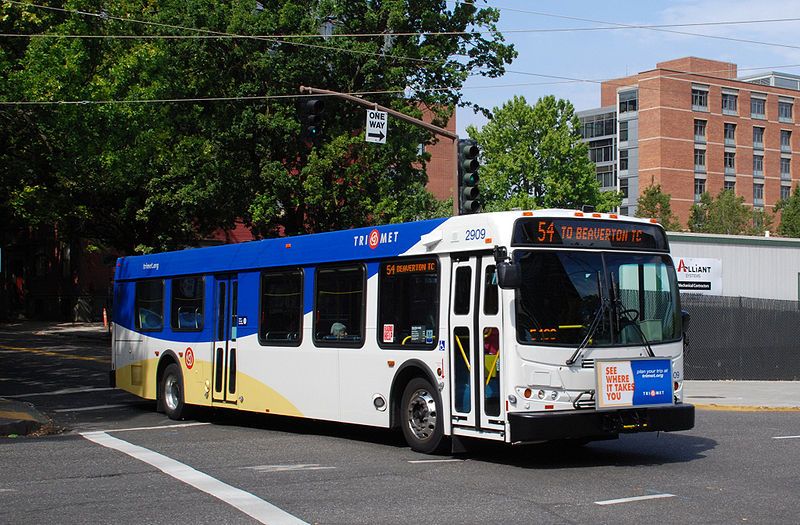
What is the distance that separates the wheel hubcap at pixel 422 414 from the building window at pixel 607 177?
9476cm

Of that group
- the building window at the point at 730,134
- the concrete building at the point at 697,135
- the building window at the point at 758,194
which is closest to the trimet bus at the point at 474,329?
the concrete building at the point at 697,135

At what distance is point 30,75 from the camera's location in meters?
28.7

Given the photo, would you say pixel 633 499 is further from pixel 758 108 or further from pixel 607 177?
pixel 758 108

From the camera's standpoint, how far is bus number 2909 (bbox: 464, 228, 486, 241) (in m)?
11.6

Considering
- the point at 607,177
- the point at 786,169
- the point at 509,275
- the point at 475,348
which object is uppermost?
the point at 786,169

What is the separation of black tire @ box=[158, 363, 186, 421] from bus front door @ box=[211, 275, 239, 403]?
108 centimetres

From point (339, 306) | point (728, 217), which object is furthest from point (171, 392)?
point (728, 217)

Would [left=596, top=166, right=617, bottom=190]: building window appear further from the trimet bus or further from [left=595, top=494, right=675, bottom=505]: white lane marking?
[left=595, top=494, right=675, bottom=505]: white lane marking

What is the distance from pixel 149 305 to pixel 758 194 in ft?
310

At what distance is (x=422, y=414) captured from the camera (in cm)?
1250

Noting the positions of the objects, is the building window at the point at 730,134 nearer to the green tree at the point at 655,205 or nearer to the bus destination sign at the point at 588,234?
the green tree at the point at 655,205

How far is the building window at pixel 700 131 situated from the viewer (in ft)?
326

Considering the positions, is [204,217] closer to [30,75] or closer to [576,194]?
[30,75]

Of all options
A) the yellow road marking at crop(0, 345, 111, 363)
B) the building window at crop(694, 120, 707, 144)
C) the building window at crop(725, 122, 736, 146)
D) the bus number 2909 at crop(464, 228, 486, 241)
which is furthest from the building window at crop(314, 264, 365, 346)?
the building window at crop(725, 122, 736, 146)
